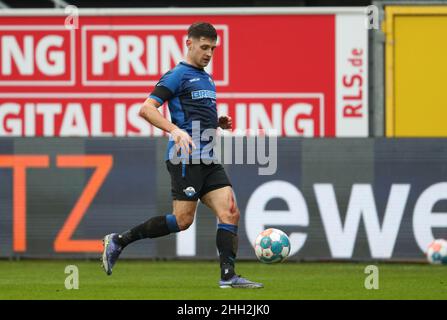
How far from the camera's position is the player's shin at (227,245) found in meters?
9.80

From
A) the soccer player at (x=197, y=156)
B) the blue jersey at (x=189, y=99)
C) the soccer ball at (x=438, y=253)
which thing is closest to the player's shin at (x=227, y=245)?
the soccer player at (x=197, y=156)

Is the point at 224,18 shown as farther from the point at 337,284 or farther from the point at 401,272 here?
the point at 337,284

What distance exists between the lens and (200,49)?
32.3ft

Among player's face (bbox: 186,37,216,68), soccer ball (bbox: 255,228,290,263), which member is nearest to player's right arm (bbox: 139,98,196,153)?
player's face (bbox: 186,37,216,68)

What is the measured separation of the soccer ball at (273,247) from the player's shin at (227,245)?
673 mm

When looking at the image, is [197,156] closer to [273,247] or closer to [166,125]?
[166,125]

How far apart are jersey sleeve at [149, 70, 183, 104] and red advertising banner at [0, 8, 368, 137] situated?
770 centimetres

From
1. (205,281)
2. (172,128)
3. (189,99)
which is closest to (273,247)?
(205,281)

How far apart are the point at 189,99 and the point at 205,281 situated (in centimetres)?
208

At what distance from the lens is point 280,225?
14.2m

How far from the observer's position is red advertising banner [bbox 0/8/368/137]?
17594mm

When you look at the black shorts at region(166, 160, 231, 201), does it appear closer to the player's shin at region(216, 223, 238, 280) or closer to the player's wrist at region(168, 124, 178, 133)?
the player's shin at region(216, 223, 238, 280)

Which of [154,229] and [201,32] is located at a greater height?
[201,32]
